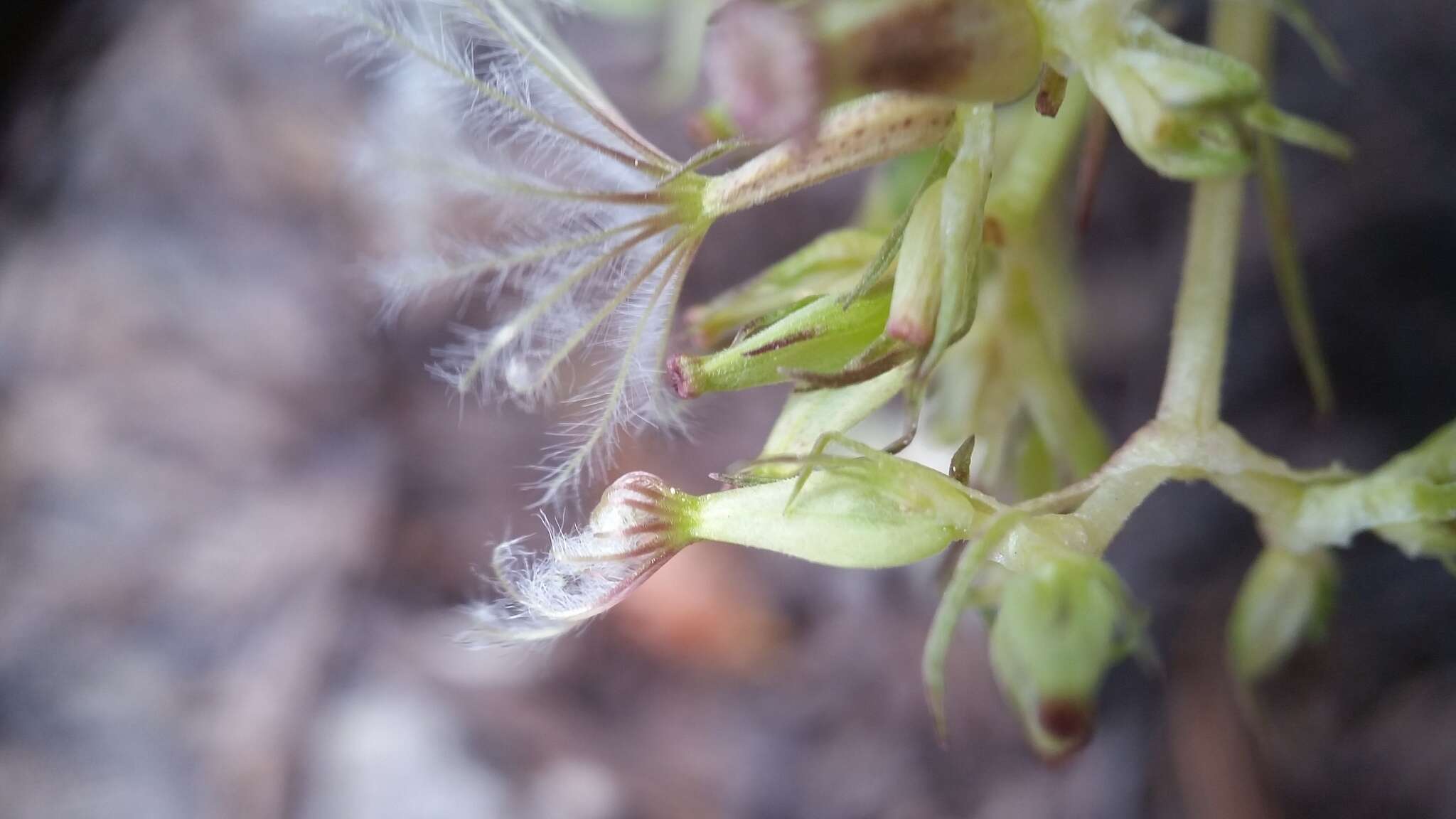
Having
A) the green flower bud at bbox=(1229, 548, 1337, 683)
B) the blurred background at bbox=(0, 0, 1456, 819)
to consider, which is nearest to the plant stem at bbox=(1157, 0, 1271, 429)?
the green flower bud at bbox=(1229, 548, 1337, 683)

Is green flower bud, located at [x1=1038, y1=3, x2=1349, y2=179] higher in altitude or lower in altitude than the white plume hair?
lower

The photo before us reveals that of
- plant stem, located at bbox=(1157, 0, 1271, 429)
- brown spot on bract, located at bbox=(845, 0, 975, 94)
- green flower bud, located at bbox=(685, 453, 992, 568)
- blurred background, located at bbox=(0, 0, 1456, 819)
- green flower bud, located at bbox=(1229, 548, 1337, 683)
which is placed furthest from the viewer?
Answer: blurred background, located at bbox=(0, 0, 1456, 819)

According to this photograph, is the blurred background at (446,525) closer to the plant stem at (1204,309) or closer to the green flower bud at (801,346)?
the plant stem at (1204,309)

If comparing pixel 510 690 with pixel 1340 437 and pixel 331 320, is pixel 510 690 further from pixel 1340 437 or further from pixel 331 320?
pixel 1340 437

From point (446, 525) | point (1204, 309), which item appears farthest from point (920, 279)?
point (446, 525)

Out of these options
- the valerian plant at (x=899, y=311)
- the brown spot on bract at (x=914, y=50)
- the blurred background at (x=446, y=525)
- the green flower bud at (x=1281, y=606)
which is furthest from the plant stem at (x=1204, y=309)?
the blurred background at (x=446, y=525)

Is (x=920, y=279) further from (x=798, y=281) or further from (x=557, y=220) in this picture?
(x=557, y=220)

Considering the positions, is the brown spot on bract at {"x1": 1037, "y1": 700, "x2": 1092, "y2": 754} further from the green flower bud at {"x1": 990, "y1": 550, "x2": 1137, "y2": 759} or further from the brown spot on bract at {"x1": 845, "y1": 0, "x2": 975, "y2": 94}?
the brown spot on bract at {"x1": 845, "y1": 0, "x2": 975, "y2": 94}
